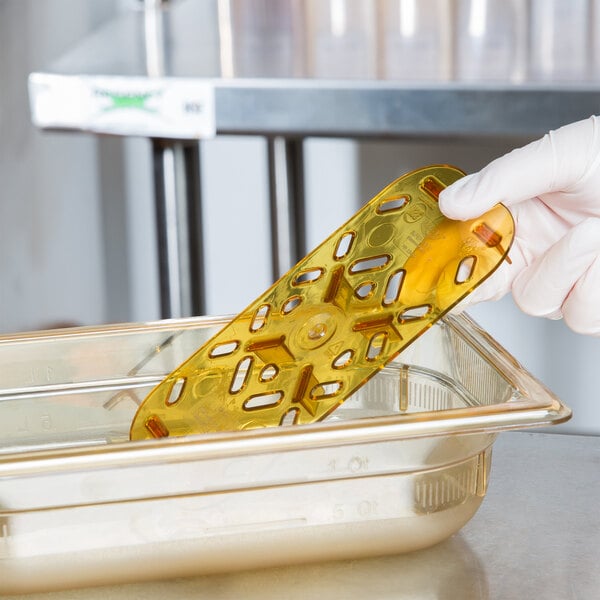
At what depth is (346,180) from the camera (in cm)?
229

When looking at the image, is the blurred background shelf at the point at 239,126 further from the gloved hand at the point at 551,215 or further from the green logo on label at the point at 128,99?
the gloved hand at the point at 551,215

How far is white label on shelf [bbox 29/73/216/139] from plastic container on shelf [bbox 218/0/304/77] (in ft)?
0.23

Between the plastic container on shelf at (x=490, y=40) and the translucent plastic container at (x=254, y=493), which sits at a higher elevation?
the plastic container on shelf at (x=490, y=40)

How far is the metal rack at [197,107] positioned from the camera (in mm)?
1328

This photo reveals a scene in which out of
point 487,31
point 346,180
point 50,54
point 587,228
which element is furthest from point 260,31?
point 587,228

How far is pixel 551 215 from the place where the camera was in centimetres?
78

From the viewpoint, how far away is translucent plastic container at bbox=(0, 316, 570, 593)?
494mm

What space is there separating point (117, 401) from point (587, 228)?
346 millimetres

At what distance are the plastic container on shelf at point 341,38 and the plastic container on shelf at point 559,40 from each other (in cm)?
24

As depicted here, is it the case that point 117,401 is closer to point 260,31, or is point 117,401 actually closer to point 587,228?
point 587,228

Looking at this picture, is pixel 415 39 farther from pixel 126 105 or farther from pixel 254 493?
pixel 254 493

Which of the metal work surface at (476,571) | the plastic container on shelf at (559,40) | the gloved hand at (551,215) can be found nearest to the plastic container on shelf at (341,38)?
the plastic container on shelf at (559,40)

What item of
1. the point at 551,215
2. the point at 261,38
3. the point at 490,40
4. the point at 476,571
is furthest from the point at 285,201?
the point at 476,571

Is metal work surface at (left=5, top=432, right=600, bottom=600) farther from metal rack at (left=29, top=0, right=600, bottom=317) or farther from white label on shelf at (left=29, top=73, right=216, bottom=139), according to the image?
white label on shelf at (left=29, top=73, right=216, bottom=139)
